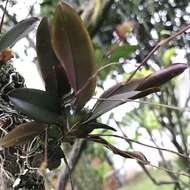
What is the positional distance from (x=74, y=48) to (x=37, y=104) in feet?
0.34

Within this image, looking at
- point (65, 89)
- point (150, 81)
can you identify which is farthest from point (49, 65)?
point (150, 81)

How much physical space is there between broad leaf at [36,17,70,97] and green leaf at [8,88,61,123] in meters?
0.02

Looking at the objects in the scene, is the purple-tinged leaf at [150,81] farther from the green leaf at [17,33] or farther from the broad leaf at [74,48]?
the green leaf at [17,33]

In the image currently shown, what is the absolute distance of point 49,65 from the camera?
0.69 m

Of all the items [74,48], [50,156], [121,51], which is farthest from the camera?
[121,51]

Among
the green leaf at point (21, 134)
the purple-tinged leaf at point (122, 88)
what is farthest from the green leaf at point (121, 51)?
the green leaf at point (21, 134)

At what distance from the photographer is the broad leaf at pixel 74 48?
2.07ft

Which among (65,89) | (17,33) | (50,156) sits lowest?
(50,156)

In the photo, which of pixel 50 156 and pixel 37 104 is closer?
pixel 37 104

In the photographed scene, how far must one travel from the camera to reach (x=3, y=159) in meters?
0.74

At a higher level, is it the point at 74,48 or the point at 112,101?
the point at 74,48

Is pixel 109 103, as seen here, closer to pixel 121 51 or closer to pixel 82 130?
pixel 82 130

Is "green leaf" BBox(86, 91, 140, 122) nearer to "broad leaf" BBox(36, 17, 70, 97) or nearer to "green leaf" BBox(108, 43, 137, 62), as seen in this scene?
"broad leaf" BBox(36, 17, 70, 97)

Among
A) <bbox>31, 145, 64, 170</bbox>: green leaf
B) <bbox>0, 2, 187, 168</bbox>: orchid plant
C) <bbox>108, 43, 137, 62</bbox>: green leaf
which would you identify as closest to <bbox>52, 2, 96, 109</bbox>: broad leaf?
<bbox>0, 2, 187, 168</bbox>: orchid plant
